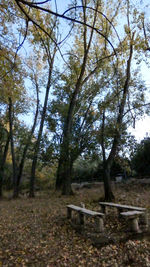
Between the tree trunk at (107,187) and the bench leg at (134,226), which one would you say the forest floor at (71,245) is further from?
the tree trunk at (107,187)

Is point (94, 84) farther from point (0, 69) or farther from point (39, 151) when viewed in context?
point (0, 69)

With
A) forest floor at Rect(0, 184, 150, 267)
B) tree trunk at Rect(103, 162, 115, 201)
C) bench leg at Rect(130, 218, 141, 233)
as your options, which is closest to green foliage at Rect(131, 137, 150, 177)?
tree trunk at Rect(103, 162, 115, 201)

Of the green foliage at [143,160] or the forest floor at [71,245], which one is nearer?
the forest floor at [71,245]

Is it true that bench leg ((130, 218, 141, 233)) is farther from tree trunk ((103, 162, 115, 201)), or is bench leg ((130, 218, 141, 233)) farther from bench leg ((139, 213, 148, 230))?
tree trunk ((103, 162, 115, 201))

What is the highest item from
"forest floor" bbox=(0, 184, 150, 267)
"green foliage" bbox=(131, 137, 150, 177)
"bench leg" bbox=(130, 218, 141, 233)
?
"green foliage" bbox=(131, 137, 150, 177)

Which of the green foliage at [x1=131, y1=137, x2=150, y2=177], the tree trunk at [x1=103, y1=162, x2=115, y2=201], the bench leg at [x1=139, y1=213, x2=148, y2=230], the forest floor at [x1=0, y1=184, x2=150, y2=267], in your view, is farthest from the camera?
the green foliage at [x1=131, y1=137, x2=150, y2=177]

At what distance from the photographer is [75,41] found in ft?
45.4

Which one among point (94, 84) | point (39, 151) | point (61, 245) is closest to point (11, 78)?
point (61, 245)

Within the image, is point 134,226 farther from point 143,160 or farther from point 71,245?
point 143,160

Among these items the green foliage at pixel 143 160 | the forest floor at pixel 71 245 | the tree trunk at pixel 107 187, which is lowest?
the forest floor at pixel 71 245

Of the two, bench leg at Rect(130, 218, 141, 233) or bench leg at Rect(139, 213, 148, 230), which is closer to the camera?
bench leg at Rect(130, 218, 141, 233)

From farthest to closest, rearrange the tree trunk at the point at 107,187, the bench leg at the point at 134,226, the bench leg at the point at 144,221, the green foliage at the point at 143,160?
the green foliage at the point at 143,160
the tree trunk at the point at 107,187
the bench leg at the point at 144,221
the bench leg at the point at 134,226

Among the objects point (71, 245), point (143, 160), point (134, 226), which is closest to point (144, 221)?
point (134, 226)

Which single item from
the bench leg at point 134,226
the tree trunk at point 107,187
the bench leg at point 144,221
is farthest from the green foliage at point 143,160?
the bench leg at point 134,226
